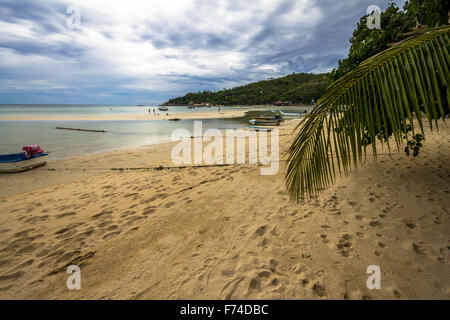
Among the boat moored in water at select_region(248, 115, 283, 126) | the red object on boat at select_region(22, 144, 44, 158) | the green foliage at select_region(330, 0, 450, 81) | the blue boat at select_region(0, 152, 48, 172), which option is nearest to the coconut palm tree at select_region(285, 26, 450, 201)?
the green foliage at select_region(330, 0, 450, 81)

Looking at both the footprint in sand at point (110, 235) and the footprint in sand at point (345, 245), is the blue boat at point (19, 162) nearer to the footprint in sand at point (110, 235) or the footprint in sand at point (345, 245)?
the footprint in sand at point (110, 235)

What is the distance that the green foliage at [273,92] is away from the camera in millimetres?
97438

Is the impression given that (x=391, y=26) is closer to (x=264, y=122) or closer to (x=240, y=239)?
(x=240, y=239)

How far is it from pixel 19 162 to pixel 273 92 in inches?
4789

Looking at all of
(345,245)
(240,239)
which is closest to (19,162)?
(240,239)

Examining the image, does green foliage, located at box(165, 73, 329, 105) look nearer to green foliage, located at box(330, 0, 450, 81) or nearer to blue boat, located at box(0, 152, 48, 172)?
green foliage, located at box(330, 0, 450, 81)

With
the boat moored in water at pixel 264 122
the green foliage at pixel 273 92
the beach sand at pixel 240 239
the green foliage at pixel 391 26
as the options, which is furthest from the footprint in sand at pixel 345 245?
the green foliage at pixel 273 92

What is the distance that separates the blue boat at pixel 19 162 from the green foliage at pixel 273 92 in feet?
327

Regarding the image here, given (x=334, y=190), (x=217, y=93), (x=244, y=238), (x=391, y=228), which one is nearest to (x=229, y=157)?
Result: (x=334, y=190)

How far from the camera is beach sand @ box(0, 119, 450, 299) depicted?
234 cm

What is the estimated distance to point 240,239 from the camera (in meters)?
3.19

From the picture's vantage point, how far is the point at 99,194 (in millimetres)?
5586
